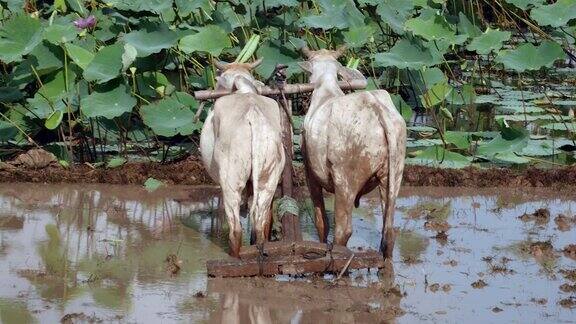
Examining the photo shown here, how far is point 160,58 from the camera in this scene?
12.5 metres

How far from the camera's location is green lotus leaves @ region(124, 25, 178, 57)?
11.9m

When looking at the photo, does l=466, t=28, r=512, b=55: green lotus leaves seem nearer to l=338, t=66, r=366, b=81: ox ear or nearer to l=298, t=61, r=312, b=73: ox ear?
l=338, t=66, r=366, b=81: ox ear

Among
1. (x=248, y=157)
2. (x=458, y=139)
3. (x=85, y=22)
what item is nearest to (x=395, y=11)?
(x=458, y=139)

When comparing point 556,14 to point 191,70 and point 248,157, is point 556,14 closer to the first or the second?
point 191,70

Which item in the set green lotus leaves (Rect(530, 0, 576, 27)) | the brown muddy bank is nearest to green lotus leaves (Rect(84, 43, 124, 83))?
the brown muddy bank

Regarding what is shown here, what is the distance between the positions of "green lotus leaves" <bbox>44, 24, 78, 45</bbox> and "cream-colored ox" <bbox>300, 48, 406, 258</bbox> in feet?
13.7

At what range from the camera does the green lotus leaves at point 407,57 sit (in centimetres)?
1235

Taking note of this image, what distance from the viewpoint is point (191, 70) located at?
44.4ft

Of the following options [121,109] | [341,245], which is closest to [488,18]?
[121,109]

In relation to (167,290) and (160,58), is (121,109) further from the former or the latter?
(167,290)

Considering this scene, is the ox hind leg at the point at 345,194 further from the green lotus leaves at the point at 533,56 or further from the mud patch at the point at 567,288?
the green lotus leaves at the point at 533,56

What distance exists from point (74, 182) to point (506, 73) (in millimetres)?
7966

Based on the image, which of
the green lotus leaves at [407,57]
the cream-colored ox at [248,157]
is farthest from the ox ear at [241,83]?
the green lotus leaves at [407,57]

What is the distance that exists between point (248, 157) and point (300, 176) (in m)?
3.19
